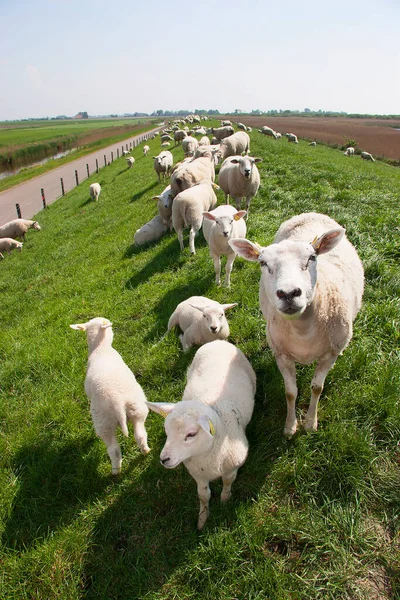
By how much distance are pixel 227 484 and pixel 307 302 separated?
62.4 inches

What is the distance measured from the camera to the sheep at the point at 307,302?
97.7 inches

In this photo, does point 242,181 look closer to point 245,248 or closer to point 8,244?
point 245,248

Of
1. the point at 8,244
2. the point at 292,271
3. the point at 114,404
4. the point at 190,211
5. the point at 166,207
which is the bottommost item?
the point at 8,244

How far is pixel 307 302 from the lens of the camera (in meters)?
2.57

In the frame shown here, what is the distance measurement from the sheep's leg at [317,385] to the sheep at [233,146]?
45.4ft

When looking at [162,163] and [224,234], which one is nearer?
[224,234]

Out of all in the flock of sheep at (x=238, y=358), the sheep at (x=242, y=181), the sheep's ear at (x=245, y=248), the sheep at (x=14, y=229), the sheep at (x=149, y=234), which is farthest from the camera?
the sheep at (x=14, y=229)

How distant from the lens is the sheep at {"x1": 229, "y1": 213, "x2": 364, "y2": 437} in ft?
8.14

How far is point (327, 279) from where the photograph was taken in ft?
10.4

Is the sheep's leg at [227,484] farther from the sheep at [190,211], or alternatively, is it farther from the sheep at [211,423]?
the sheep at [190,211]

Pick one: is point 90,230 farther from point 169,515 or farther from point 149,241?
point 169,515

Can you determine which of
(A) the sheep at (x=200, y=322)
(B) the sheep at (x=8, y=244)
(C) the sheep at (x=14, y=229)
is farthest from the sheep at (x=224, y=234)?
(C) the sheep at (x=14, y=229)

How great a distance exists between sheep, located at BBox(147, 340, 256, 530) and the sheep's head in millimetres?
1005

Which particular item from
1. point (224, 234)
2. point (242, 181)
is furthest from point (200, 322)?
point (242, 181)
